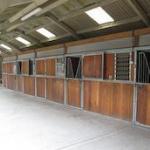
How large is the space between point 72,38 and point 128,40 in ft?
12.1

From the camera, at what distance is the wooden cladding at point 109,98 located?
4.49 metres

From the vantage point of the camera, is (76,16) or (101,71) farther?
(76,16)

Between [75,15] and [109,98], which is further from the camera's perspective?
[75,15]

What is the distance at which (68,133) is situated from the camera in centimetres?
373

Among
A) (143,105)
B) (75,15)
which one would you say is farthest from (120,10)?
(143,105)

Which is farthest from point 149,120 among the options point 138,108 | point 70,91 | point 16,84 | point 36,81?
point 16,84

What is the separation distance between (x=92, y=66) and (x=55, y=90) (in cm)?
219

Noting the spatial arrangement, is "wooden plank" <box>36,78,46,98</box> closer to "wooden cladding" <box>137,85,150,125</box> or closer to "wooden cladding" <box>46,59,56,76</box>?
"wooden cladding" <box>46,59,56,76</box>

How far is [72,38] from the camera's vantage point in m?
7.89

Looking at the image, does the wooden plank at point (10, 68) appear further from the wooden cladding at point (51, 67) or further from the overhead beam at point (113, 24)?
the overhead beam at point (113, 24)

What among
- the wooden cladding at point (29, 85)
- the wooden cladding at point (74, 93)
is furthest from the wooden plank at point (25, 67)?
the wooden cladding at point (74, 93)

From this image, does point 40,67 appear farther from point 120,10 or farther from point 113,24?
point 120,10

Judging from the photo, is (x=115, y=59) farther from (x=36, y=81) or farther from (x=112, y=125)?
(x=36, y=81)

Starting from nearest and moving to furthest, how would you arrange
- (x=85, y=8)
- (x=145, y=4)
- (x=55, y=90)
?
(x=145, y=4), (x=85, y=8), (x=55, y=90)
